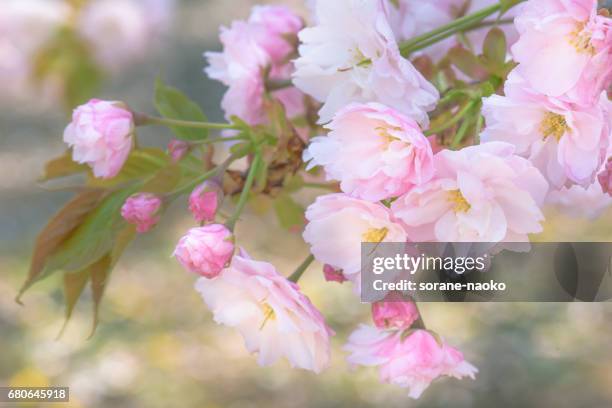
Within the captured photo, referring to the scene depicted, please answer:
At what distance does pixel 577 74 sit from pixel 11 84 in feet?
6.34

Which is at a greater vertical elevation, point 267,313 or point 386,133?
point 386,133

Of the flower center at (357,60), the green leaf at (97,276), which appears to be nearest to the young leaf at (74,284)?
the green leaf at (97,276)

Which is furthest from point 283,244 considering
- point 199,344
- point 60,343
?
point 60,343

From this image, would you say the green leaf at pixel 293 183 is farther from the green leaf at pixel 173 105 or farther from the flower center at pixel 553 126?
the flower center at pixel 553 126

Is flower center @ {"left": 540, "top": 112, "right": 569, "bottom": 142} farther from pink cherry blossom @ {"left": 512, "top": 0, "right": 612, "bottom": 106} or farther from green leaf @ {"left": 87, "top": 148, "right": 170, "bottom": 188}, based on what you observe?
green leaf @ {"left": 87, "top": 148, "right": 170, "bottom": 188}

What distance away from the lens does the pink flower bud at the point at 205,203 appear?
0.51m

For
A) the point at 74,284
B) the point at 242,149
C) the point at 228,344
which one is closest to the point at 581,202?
the point at 242,149

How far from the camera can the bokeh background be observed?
211 cm

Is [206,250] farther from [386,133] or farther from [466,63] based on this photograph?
[466,63]

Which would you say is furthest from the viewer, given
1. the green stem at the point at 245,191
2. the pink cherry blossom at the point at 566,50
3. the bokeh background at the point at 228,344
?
the bokeh background at the point at 228,344

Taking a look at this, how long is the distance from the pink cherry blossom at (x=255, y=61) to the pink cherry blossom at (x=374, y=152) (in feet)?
0.53

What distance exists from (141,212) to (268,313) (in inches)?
3.9

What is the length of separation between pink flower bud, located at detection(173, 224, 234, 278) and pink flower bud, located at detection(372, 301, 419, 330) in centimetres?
9

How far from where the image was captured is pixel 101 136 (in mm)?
532
